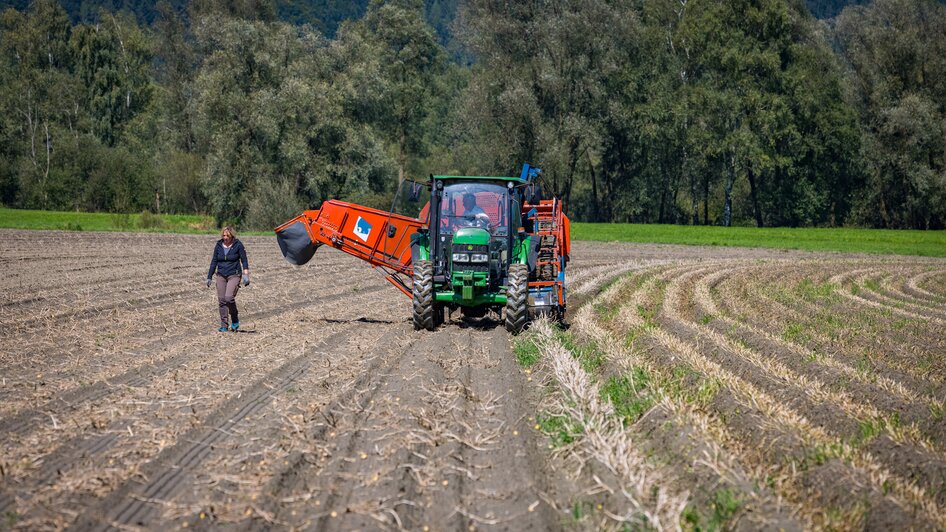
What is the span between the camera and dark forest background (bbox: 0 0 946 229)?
4731 cm

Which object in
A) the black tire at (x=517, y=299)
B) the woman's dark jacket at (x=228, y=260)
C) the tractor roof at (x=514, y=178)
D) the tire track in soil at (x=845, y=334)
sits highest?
the tractor roof at (x=514, y=178)

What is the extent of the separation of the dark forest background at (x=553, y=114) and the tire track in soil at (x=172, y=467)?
3542 centimetres

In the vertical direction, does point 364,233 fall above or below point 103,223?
above

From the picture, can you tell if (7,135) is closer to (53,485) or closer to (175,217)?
(175,217)

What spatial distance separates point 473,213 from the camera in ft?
50.0

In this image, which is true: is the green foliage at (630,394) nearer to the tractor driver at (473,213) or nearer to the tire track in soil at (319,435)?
the tire track in soil at (319,435)

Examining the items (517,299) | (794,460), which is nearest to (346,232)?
(517,299)

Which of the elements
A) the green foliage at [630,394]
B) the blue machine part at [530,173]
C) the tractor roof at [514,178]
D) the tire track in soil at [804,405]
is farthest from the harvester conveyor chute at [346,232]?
the green foliage at [630,394]

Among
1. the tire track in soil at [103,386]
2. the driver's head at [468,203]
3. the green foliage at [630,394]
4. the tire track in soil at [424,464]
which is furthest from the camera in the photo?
the driver's head at [468,203]

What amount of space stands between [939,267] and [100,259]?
86.9 feet

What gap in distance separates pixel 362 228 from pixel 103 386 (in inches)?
279

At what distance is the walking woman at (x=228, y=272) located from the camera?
14.3 meters

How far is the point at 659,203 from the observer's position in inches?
2520

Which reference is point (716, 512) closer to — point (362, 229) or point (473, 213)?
point (473, 213)
